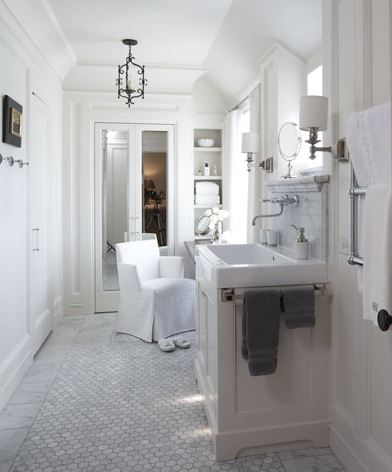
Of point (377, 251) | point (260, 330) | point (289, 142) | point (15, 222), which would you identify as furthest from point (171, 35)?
point (377, 251)

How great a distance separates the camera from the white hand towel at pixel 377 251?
1.22 metres

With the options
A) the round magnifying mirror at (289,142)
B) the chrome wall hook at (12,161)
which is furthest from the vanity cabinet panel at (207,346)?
the chrome wall hook at (12,161)

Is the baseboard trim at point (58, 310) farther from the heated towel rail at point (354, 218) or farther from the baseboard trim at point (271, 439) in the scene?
the heated towel rail at point (354, 218)

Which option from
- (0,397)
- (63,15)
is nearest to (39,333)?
(0,397)

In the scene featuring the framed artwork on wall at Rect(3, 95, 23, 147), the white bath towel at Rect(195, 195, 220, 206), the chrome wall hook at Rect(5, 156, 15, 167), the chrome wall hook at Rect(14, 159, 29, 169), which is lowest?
the white bath towel at Rect(195, 195, 220, 206)

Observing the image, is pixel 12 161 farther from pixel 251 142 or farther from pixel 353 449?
pixel 353 449

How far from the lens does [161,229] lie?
441 cm

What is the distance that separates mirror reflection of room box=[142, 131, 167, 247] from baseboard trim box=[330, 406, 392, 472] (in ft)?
9.33

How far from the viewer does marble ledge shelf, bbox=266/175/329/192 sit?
1922 mm

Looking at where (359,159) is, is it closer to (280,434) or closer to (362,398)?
(362,398)

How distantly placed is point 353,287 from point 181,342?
1.88 meters

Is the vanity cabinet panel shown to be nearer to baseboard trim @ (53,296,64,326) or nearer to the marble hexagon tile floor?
the marble hexagon tile floor

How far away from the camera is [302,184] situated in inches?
83.0

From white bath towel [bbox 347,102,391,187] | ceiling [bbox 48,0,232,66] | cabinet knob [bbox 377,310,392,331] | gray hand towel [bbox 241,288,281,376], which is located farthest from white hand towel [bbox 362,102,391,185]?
ceiling [bbox 48,0,232,66]
